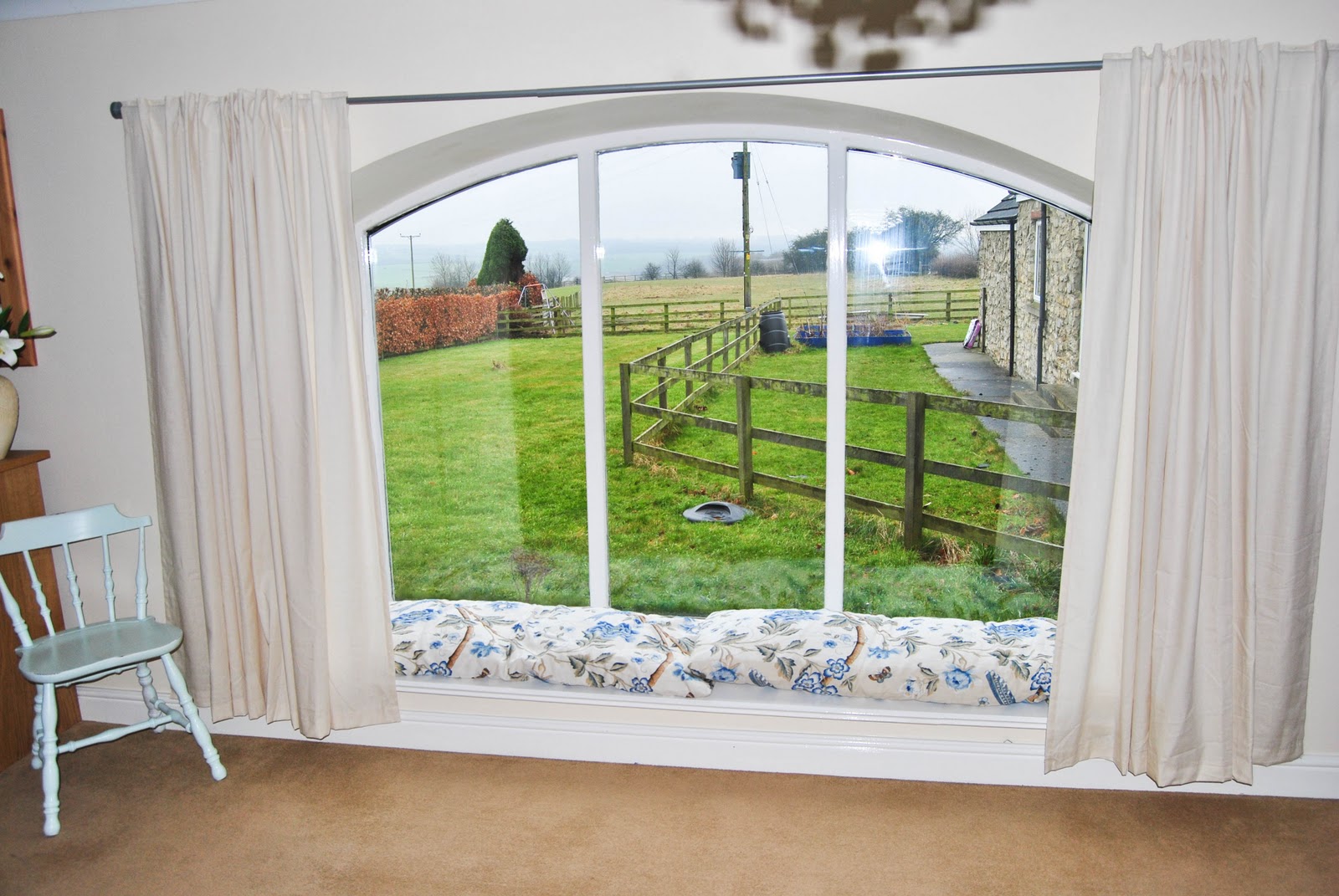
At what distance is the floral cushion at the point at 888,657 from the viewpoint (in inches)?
106

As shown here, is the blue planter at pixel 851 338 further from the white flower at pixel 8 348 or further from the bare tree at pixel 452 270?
the white flower at pixel 8 348

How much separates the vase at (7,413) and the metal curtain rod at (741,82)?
2.97 ft

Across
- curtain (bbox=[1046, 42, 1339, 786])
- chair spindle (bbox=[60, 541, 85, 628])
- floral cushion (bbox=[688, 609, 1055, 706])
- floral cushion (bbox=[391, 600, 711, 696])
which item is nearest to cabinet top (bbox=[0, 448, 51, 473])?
chair spindle (bbox=[60, 541, 85, 628])

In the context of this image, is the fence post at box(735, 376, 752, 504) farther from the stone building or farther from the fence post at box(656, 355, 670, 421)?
the stone building

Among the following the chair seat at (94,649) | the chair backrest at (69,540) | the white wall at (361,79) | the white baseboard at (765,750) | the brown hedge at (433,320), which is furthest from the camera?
the brown hedge at (433,320)

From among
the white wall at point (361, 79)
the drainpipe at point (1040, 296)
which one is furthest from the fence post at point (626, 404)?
the drainpipe at point (1040, 296)

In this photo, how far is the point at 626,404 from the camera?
3096mm

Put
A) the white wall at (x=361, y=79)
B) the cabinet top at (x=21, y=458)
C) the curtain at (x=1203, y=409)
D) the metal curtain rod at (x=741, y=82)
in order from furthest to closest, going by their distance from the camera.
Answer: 1. the cabinet top at (x=21, y=458)
2. the white wall at (x=361, y=79)
3. the metal curtain rod at (x=741, y=82)
4. the curtain at (x=1203, y=409)

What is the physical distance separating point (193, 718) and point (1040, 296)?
9.34ft

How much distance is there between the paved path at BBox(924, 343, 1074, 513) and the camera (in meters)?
2.84

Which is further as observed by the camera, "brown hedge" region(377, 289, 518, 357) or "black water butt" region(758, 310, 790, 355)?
"brown hedge" region(377, 289, 518, 357)

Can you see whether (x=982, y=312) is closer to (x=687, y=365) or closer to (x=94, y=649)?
(x=687, y=365)

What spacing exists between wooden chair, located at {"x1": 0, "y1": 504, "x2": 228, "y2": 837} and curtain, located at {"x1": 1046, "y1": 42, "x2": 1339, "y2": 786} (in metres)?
2.53

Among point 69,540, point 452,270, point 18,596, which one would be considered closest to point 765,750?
point 452,270
